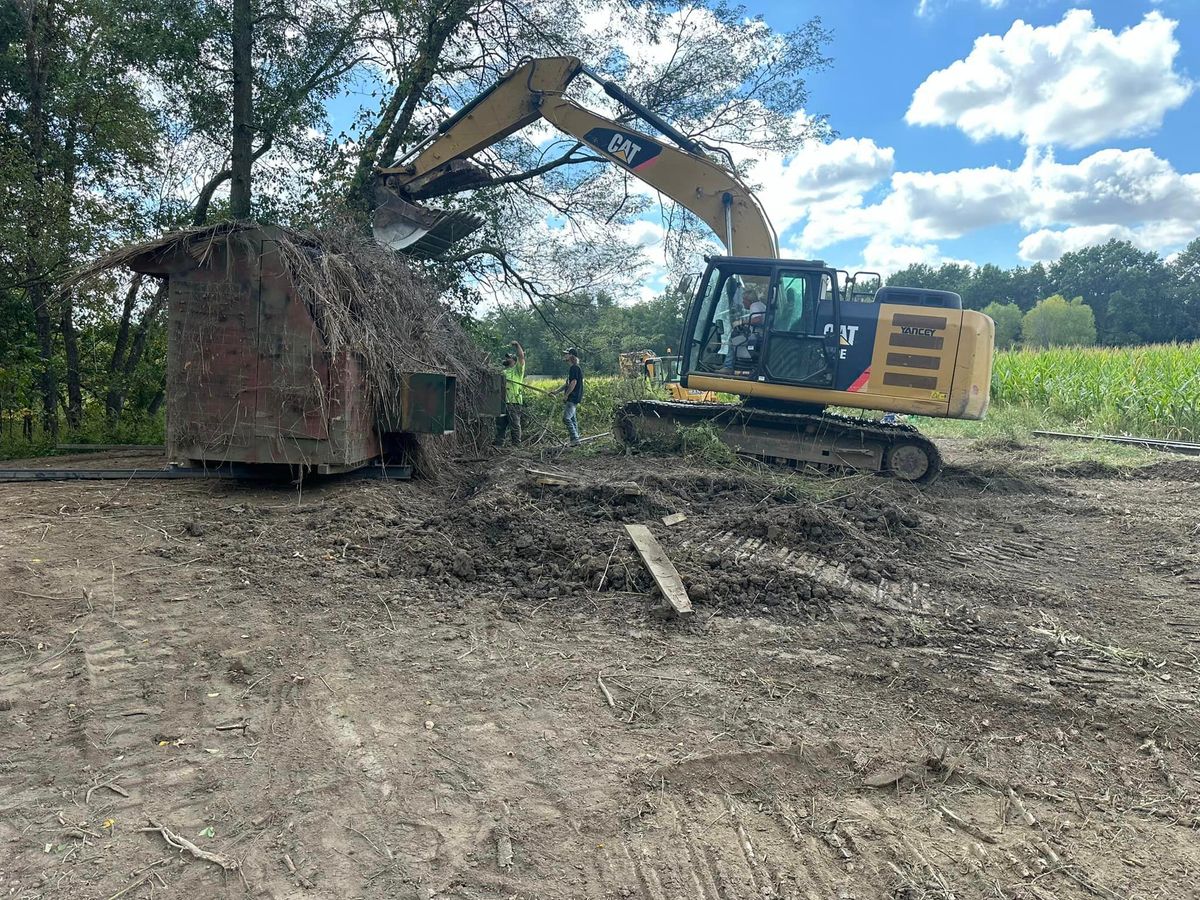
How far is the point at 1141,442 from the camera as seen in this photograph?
41.2 ft

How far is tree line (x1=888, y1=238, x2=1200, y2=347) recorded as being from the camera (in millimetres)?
61031

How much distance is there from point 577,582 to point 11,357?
32.9ft

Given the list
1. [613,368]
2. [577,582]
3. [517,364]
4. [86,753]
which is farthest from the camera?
[613,368]

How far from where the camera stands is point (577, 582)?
455cm

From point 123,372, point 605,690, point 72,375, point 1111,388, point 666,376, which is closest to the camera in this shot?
point 605,690

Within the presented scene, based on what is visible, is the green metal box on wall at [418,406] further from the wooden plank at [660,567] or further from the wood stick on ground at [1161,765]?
the wood stick on ground at [1161,765]

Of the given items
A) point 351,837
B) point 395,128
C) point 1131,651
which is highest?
point 395,128

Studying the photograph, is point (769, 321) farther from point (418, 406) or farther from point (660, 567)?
point (660, 567)

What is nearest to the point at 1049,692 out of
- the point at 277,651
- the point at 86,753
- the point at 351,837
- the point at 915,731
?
the point at 915,731

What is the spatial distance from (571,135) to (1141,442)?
10928 mm

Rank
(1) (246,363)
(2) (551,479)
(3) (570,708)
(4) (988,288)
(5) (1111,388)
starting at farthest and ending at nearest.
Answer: (4) (988,288)
(5) (1111,388)
(2) (551,479)
(1) (246,363)
(3) (570,708)

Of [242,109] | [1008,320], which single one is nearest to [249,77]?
[242,109]

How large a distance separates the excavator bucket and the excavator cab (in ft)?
10.6

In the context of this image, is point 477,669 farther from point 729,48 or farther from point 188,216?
point 729,48
